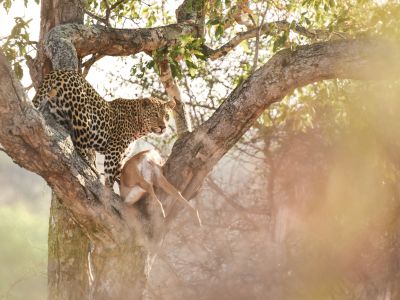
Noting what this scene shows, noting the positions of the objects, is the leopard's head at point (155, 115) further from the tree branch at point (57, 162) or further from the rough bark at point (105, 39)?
the tree branch at point (57, 162)

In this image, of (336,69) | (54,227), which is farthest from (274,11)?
(54,227)

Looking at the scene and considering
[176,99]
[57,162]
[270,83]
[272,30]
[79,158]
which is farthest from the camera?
[176,99]

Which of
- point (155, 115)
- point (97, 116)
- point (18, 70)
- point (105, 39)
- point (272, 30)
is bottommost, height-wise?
point (97, 116)

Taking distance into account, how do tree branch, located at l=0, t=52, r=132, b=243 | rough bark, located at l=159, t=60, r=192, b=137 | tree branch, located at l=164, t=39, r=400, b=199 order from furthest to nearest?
rough bark, located at l=159, t=60, r=192, b=137 → tree branch, located at l=164, t=39, r=400, b=199 → tree branch, located at l=0, t=52, r=132, b=243

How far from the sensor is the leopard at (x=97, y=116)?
7.56 metres

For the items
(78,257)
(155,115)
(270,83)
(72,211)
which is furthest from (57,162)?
(155,115)

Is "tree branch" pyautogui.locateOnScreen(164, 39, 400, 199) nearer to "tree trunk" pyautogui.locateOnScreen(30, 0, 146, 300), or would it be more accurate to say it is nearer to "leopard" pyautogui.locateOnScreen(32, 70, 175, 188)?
"leopard" pyautogui.locateOnScreen(32, 70, 175, 188)

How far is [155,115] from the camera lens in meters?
9.00

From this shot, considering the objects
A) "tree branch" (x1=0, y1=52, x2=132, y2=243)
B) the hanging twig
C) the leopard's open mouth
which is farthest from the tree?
the leopard's open mouth

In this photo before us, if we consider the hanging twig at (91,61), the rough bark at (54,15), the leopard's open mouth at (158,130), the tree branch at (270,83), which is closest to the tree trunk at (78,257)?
the rough bark at (54,15)

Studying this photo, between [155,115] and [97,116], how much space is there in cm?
115

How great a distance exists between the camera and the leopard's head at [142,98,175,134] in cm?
895

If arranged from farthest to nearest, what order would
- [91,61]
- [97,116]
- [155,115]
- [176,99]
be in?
[176,99], [91,61], [155,115], [97,116]

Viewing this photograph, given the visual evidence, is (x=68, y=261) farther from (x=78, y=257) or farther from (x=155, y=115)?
(x=155, y=115)
